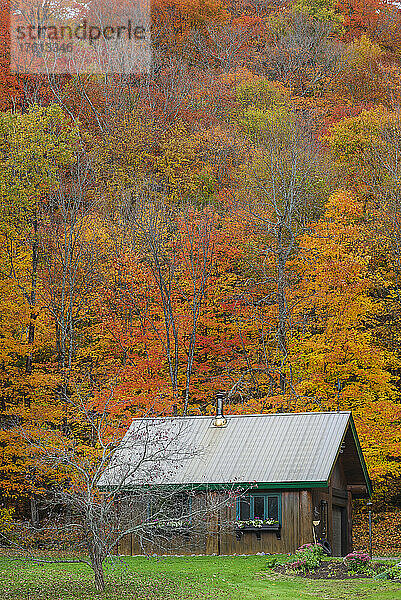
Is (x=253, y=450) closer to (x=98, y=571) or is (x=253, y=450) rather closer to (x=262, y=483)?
(x=262, y=483)

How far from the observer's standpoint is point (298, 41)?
54.4 meters

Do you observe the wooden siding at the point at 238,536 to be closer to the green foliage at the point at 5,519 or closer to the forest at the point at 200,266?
the forest at the point at 200,266

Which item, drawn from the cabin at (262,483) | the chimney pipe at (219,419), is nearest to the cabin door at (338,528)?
the cabin at (262,483)

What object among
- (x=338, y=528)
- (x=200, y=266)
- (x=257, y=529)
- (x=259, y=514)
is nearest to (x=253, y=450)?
(x=259, y=514)

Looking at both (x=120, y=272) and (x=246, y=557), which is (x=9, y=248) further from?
(x=246, y=557)

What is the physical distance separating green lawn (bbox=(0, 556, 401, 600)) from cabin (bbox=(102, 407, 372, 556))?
1.92 m

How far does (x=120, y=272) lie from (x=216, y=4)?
36.4 m

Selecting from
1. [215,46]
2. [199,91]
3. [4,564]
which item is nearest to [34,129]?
[4,564]

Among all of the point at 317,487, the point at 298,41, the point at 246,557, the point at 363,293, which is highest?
the point at 298,41

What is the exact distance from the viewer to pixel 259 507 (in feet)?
70.3

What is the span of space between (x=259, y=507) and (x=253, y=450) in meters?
1.63

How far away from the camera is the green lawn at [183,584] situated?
13.5m

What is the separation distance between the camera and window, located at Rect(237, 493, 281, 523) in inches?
835

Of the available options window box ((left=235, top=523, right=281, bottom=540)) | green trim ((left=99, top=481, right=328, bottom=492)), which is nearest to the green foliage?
green trim ((left=99, top=481, right=328, bottom=492))
